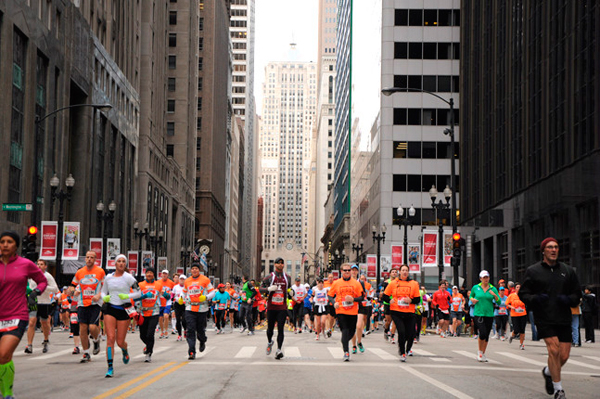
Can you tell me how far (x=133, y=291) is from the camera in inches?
599

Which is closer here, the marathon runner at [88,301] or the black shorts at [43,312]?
the marathon runner at [88,301]

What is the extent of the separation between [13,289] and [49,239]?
26930 mm

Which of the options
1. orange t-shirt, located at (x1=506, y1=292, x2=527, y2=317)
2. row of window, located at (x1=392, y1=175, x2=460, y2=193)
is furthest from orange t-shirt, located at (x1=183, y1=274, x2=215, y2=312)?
row of window, located at (x1=392, y1=175, x2=460, y2=193)

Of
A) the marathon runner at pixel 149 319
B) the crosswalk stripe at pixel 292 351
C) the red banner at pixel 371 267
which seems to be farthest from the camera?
the red banner at pixel 371 267

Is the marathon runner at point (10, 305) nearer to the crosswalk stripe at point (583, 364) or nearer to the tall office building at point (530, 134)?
the crosswalk stripe at point (583, 364)

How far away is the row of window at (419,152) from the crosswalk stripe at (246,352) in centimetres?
5350

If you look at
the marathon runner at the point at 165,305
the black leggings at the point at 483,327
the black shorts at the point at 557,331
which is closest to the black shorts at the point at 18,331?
the black shorts at the point at 557,331

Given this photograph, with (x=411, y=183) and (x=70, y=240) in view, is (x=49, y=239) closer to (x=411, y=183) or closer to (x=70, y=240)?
(x=70, y=240)

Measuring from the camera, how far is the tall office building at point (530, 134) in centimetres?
3662

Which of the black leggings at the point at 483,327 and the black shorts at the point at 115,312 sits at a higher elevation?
the black shorts at the point at 115,312

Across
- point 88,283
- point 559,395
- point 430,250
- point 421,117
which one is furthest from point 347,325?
point 421,117

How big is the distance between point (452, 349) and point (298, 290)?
9.60 m

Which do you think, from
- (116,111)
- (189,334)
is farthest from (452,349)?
(116,111)

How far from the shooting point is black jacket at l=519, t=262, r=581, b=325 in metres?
11.1
